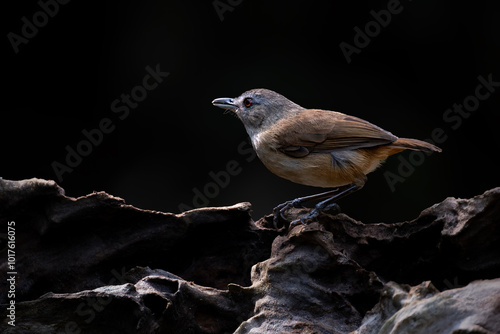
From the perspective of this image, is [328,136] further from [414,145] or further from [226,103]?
[226,103]

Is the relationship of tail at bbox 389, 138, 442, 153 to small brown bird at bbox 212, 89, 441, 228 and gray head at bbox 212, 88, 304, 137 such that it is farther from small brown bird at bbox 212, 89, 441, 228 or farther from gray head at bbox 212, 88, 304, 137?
gray head at bbox 212, 88, 304, 137

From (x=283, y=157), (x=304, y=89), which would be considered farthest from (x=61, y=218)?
(x=304, y=89)

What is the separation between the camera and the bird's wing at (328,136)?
3.84 meters

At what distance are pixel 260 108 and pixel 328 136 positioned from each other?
625 millimetres

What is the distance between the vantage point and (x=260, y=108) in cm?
429

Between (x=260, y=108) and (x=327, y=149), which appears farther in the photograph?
(x=260, y=108)

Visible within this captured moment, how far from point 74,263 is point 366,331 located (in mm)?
1519

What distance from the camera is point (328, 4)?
5.46 m

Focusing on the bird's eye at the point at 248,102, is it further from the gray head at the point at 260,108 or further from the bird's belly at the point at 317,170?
the bird's belly at the point at 317,170

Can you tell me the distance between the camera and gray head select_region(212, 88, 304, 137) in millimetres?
4246

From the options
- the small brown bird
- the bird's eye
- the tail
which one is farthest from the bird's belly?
the bird's eye

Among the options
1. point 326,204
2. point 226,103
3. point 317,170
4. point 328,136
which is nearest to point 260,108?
point 226,103

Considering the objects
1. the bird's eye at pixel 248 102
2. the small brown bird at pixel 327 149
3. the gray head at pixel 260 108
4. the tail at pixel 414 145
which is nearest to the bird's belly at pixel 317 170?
the small brown bird at pixel 327 149

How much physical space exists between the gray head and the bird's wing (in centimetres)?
23
